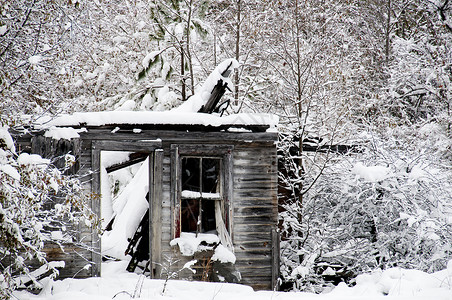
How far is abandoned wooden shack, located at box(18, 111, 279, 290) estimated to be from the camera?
781 centimetres

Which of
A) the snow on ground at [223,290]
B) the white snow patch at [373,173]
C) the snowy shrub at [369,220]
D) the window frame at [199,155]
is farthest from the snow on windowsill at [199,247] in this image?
the white snow patch at [373,173]

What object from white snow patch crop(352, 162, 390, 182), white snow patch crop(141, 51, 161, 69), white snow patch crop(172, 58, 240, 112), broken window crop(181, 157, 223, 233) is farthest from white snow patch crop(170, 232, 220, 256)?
white snow patch crop(141, 51, 161, 69)

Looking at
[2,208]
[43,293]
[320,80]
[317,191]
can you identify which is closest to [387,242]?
[317,191]

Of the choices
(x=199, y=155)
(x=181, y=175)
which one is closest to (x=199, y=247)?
(x=181, y=175)

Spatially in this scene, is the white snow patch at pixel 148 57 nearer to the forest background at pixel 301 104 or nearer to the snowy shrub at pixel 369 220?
the forest background at pixel 301 104

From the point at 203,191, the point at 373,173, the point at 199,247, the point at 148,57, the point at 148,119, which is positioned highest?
the point at 148,57

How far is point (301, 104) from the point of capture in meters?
11.3

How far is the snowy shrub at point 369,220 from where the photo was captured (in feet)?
31.0

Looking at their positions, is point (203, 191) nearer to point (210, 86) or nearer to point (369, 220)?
point (210, 86)

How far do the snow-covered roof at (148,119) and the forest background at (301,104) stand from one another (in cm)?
49

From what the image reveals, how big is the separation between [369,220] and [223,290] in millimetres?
5009

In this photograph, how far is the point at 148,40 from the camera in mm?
15547

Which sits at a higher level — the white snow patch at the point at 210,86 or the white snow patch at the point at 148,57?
the white snow patch at the point at 148,57

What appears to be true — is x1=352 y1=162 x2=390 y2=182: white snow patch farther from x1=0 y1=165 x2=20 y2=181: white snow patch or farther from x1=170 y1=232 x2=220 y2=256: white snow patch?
x1=0 y1=165 x2=20 y2=181: white snow patch
